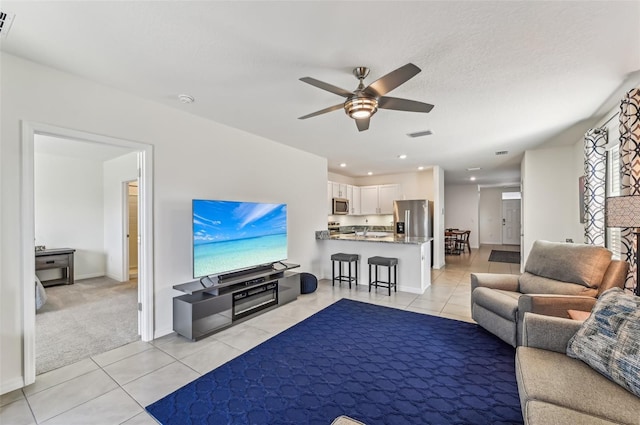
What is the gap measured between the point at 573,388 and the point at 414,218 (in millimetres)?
5651

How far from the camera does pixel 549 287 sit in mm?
2828

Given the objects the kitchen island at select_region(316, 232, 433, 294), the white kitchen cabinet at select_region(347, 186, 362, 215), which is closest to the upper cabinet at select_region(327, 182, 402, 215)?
the white kitchen cabinet at select_region(347, 186, 362, 215)

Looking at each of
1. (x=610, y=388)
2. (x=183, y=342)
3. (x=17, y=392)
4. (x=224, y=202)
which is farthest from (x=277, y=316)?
(x=610, y=388)

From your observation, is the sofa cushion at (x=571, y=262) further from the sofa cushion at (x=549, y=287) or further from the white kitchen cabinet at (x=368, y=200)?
the white kitchen cabinet at (x=368, y=200)

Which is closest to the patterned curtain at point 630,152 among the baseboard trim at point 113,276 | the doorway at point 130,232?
the doorway at point 130,232

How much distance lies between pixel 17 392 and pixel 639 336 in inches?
164

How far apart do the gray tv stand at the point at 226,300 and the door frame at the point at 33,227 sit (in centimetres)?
32

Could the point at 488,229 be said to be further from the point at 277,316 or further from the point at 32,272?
the point at 32,272

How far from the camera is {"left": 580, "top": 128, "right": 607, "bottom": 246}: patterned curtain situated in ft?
11.7

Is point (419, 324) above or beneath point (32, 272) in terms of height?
beneath

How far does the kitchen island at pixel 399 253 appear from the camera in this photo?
479cm

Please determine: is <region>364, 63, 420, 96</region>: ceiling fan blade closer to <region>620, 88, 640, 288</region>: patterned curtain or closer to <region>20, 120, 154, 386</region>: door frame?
<region>620, 88, 640, 288</region>: patterned curtain

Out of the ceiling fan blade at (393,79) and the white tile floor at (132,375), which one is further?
the white tile floor at (132,375)

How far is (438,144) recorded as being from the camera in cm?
479
